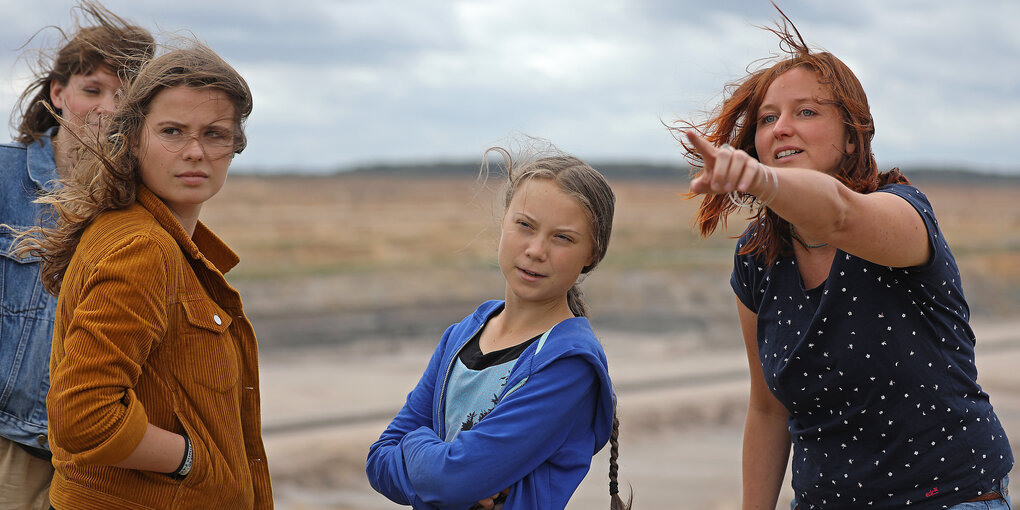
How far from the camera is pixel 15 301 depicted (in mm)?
2842

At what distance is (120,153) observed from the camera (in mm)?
2268

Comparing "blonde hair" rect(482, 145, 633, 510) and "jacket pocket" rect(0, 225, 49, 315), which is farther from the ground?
"blonde hair" rect(482, 145, 633, 510)

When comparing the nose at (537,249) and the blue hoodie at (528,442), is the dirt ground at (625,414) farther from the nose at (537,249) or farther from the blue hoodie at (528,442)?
the nose at (537,249)

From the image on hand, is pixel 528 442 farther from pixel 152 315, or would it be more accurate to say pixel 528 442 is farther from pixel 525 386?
pixel 152 315

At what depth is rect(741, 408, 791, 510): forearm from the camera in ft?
9.64

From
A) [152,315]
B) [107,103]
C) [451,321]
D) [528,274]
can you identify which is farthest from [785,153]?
[451,321]

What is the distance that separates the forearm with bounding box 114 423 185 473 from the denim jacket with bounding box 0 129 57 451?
846 mm

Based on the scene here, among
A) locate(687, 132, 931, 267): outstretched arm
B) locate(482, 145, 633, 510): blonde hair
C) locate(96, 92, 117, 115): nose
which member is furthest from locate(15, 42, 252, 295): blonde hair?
locate(687, 132, 931, 267): outstretched arm

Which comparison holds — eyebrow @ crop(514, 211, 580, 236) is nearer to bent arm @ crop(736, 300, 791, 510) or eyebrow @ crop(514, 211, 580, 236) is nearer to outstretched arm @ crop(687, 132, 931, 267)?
outstretched arm @ crop(687, 132, 931, 267)

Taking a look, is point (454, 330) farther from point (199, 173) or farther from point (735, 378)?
point (735, 378)

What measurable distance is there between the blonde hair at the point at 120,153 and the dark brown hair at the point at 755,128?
1236mm

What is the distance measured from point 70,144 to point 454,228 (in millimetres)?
29088

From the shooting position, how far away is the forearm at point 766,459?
294cm

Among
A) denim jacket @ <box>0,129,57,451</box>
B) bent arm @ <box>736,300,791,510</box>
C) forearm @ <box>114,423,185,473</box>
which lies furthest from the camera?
bent arm @ <box>736,300,791,510</box>
